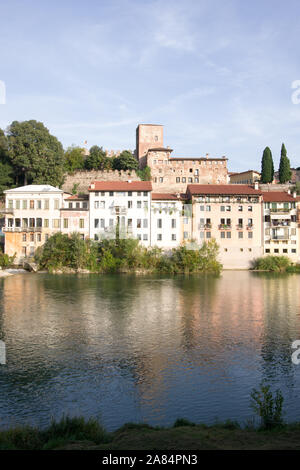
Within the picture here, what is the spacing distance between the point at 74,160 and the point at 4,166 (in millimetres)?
15132

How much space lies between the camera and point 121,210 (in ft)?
195

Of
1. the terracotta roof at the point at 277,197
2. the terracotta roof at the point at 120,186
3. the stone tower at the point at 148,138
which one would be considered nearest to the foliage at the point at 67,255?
the terracotta roof at the point at 120,186

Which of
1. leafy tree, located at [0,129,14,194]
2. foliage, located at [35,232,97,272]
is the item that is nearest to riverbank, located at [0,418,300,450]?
foliage, located at [35,232,97,272]

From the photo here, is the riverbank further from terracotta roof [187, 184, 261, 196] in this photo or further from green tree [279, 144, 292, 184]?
green tree [279, 144, 292, 184]

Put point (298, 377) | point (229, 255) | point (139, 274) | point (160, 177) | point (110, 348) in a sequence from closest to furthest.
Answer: point (298, 377) → point (110, 348) → point (139, 274) → point (229, 255) → point (160, 177)

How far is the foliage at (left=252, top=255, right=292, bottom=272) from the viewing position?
5734cm

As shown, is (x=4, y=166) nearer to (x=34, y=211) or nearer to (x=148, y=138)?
(x=34, y=211)

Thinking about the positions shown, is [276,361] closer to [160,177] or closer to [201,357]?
[201,357]

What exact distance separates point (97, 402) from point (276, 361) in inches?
302

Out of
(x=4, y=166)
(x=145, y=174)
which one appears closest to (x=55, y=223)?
(x=4, y=166)

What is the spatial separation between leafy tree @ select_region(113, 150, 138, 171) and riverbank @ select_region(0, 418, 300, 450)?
67172 millimetres

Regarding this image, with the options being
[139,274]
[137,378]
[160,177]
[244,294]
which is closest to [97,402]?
[137,378]
